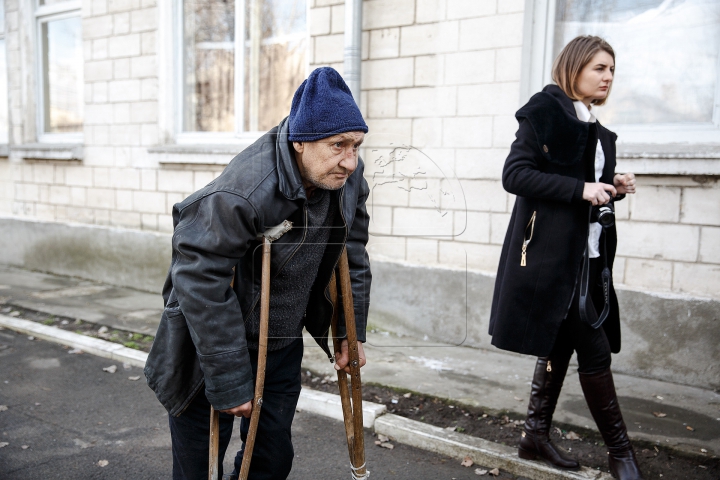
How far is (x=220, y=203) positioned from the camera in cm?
205

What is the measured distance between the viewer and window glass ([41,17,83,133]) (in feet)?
31.4

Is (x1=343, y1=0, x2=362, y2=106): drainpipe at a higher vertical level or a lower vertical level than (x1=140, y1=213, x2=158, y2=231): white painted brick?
higher

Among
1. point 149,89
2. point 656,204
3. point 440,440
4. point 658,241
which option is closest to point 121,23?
point 149,89

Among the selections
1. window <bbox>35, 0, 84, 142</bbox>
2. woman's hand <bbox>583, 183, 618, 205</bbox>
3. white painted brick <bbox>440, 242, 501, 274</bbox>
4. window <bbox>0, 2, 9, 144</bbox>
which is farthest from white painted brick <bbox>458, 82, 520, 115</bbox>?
window <bbox>0, 2, 9, 144</bbox>

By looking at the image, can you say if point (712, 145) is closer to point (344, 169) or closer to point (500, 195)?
point (500, 195)

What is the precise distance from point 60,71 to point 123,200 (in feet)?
8.94

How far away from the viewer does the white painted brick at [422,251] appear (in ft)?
→ 19.5

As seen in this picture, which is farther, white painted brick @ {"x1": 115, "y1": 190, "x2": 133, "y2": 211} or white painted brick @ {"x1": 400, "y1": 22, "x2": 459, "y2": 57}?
white painted brick @ {"x1": 115, "y1": 190, "x2": 133, "y2": 211}

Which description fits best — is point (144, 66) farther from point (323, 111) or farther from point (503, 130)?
point (323, 111)

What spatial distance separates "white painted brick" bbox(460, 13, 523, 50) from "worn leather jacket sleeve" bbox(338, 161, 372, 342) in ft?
11.1

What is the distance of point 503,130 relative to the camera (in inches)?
219

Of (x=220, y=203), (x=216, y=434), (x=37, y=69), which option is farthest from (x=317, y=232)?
(x=37, y=69)

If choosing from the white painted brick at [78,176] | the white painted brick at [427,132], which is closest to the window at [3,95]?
the white painted brick at [78,176]

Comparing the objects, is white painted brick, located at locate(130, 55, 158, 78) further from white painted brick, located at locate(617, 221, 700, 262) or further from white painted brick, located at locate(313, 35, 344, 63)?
white painted brick, located at locate(617, 221, 700, 262)
